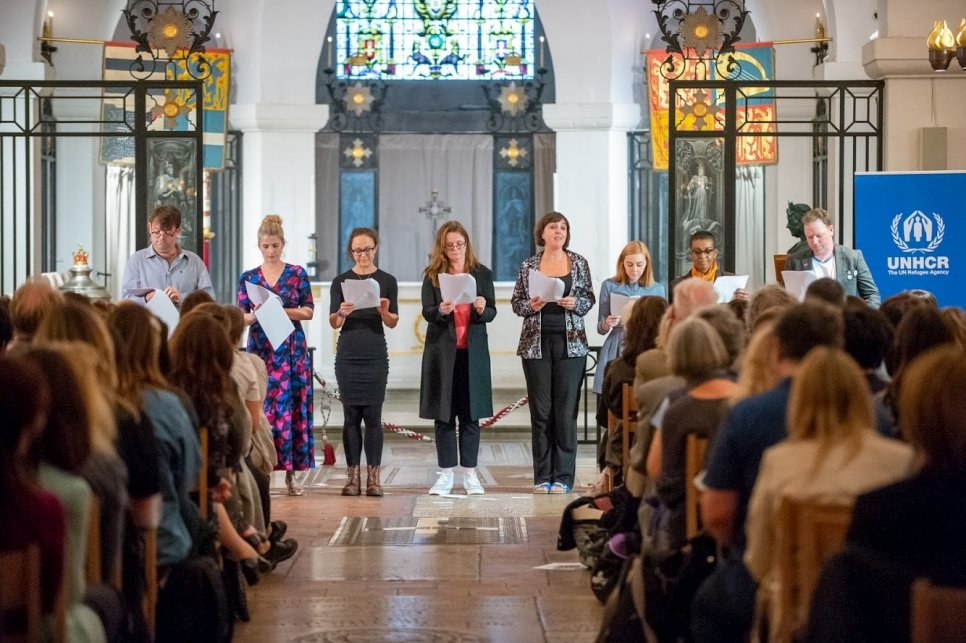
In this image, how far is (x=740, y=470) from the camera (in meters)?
3.56

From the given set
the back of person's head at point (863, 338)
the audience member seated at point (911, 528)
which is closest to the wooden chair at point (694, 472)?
the back of person's head at point (863, 338)

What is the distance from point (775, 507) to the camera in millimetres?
3170

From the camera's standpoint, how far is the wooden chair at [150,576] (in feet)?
12.6

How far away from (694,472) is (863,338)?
2.27 ft

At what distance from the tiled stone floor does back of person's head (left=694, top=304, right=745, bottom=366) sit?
1196 millimetres

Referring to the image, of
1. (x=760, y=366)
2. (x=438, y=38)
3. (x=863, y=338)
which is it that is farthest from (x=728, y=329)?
(x=438, y=38)

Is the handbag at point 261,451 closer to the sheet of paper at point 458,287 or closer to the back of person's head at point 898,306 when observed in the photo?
the sheet of paper at point 458,287

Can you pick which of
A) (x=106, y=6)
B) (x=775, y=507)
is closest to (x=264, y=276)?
(x=775, y=507)

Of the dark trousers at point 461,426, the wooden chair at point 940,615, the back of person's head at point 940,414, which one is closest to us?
the wooden chair at point 940,615

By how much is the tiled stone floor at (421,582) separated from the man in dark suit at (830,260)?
1.83m

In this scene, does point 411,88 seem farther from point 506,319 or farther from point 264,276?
point 264,276

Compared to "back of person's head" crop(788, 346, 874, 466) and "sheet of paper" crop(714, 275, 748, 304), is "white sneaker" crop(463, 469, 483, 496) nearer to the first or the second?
"sheet of paper" crop(714, 275, 748, 304)

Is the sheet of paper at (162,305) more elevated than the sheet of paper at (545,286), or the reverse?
the sheet of paper at (545,286)

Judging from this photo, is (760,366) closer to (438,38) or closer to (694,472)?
(694,472)
